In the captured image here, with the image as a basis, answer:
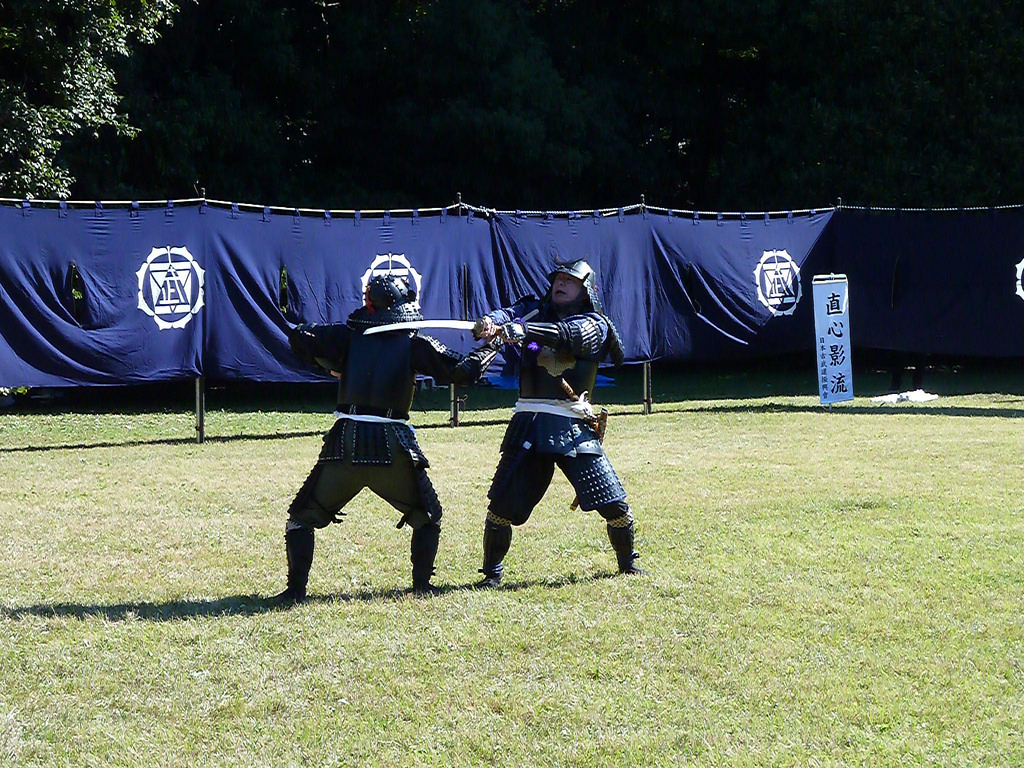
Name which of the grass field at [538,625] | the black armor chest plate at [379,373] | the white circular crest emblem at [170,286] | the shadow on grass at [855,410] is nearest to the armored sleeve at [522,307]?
the black armor chest plate at [379,373]

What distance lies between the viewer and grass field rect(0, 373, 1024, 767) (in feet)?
13.5

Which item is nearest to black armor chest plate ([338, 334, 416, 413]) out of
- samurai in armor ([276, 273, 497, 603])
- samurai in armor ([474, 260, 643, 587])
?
samurai in armor ([276, 273, 497, 603])

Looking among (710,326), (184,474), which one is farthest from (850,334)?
(184,474)

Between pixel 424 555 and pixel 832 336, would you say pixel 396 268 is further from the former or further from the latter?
pixel 424 555

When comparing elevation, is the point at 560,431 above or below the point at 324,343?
below

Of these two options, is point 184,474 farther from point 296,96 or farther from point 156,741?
point 296,96

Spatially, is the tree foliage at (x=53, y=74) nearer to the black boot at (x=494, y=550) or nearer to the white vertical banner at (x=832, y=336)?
the white vertical banner at (x=832, y=336)

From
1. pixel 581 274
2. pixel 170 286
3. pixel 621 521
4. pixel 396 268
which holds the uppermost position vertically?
pixel 396 268

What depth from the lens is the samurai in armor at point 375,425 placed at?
5855mm

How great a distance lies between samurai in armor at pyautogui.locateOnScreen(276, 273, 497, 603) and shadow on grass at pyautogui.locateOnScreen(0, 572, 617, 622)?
0.11m

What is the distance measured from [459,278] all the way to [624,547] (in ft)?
21.7

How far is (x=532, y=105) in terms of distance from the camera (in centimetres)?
1938

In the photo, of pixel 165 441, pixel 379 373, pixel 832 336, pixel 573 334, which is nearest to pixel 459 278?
pixel 165 441

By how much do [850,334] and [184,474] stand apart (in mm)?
8330
